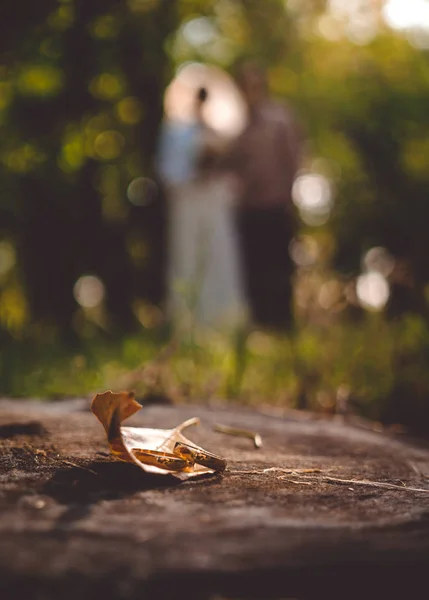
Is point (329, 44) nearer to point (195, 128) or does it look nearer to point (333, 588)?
point (195, 128)

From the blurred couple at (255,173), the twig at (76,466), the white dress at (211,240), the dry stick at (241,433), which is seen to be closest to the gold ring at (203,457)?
the twig at (76,466)

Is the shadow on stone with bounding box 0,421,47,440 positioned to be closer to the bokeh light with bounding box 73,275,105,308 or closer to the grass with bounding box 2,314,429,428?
the grass with bounding box 2,314,429,428

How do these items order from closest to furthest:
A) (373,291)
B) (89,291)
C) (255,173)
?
(373,291), (89,291), (255,173)

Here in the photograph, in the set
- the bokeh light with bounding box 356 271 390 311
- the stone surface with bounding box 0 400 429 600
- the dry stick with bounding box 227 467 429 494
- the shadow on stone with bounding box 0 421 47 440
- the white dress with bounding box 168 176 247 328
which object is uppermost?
the white dress with bounding box 168 176 247 328

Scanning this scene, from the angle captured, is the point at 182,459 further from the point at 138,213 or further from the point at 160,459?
the point at 138,213

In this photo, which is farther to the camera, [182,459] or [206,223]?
[206,223]

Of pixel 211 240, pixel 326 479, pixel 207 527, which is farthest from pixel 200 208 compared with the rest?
pixel 207 527

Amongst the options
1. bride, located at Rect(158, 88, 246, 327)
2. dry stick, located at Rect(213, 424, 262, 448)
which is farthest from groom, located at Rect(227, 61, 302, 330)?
dry stick, located at Rect(213, 424, 262, 448)
